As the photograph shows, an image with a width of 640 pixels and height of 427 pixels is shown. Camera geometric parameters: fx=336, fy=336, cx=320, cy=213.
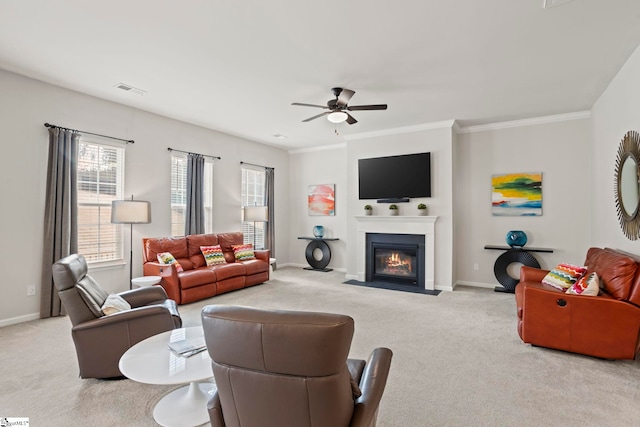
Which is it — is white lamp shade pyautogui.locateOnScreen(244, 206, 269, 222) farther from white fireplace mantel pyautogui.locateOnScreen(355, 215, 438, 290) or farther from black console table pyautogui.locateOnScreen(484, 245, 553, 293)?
black console table pyautogui.locateOnScreen(484, 245, 553, 293)

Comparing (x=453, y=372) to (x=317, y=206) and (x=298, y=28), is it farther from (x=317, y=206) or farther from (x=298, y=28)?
(x=317, y=206)

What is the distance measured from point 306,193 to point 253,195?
1.30 meters

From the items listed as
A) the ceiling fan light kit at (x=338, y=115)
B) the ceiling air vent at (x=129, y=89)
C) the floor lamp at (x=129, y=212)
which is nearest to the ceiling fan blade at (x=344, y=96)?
the ceiling fan light kit at (x=338, y=115)

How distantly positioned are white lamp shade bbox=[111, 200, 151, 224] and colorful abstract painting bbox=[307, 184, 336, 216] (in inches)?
156

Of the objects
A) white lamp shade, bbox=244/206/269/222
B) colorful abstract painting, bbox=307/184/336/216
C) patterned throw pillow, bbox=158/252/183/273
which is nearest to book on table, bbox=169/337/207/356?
patterned throw pillow, bbox=158/252/183/273

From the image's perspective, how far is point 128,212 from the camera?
14.4 ft

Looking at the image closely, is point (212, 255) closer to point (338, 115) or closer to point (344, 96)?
point (338, 115)

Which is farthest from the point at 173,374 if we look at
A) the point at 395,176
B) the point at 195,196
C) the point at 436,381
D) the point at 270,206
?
the point at 270,206

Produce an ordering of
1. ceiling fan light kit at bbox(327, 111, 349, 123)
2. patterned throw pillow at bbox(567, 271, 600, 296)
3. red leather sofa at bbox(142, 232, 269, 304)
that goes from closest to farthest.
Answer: patterned throw pillow at bbox(567, 271, 600, 296) → ceiling fan light kit at bbox(327, 111, 349, 123) → red leather sofa at bbox(142, 232, 269, 304)

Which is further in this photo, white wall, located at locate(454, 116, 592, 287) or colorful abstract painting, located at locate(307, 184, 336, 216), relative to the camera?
colorful abstract painting, located at locate(307, 184, 336, 216)

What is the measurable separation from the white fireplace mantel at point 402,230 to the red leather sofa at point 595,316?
8.05ft

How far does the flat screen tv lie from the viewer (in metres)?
5.91

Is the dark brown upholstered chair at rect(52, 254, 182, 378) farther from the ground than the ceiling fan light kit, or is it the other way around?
the ceiling fan light kit

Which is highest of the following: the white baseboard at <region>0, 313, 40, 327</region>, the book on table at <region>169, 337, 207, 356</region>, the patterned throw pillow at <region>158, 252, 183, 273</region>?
the patterned throw pillow at <region>158, 252, 183, 273</region>
